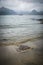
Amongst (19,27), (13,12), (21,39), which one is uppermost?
(13,12)

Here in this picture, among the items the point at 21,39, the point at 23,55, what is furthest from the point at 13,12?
the point at 23,55

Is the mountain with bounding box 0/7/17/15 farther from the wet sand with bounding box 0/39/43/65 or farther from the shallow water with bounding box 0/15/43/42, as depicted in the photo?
the wet sand with bounding box 0/39/43/65

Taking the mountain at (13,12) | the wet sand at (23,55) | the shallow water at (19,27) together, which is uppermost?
the mountain at (13,12)

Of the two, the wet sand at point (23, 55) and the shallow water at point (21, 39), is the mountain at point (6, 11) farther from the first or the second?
the wet sand at point (23, 55)

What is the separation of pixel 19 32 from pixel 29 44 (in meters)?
0.22

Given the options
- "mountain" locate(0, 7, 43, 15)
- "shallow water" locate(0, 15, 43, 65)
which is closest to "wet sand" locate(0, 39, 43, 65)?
"shallow water" locate(0, 15, 43, 65)

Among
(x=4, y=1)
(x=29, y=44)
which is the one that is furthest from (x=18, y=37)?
(x=4, y=1)

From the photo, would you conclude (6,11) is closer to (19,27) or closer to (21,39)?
(19,27)

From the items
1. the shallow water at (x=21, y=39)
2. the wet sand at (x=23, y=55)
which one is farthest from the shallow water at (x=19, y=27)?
the wet sand at (x=23, y=55)

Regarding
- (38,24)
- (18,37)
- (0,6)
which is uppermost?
(0,6)

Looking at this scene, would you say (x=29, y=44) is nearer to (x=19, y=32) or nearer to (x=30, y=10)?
(x=19, y=32)

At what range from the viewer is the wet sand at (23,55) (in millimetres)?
1645

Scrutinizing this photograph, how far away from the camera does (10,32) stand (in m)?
1.67

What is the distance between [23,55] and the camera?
5.50ft
